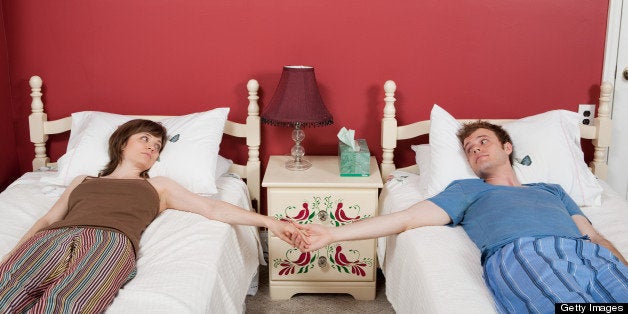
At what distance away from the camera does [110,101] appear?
276cm

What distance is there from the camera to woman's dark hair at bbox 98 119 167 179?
2.29 meters

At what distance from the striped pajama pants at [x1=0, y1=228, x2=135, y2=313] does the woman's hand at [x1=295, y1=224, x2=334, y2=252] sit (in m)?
0.60

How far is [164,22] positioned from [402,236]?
55.5 inches

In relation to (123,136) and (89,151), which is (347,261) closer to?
(123,136)

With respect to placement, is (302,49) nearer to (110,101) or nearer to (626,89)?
(110,101)

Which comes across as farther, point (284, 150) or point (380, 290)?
point (284, 150)

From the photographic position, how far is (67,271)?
1603mm

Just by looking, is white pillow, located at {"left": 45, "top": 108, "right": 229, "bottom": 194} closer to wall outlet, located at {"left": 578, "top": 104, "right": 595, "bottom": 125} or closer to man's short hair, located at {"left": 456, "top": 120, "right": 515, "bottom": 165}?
man's short hair, located at {"left": 456, "top": 120, "right": 515, "bottom": 165}

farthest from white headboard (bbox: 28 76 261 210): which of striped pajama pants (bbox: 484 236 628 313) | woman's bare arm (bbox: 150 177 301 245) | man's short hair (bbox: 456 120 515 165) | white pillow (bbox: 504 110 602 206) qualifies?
striped pajama pants (bbox: 484 236 628 313)

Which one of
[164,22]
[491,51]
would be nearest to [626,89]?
[491,51]

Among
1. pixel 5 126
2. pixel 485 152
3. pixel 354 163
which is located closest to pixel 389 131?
pixel 354 163

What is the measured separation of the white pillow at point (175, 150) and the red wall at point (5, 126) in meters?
0.39

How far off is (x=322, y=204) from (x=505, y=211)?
30.5 inches

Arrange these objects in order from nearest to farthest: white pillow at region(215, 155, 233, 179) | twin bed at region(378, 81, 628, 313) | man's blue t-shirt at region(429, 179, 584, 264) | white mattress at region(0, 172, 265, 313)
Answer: white mattress at region(0, 172, 265, 313) < twin bed at region(378, 81, 628, 313) < man's blue t-shirt at region(429, 179, 584, 264) < white pillow at region(215, 155, 233, 179)
